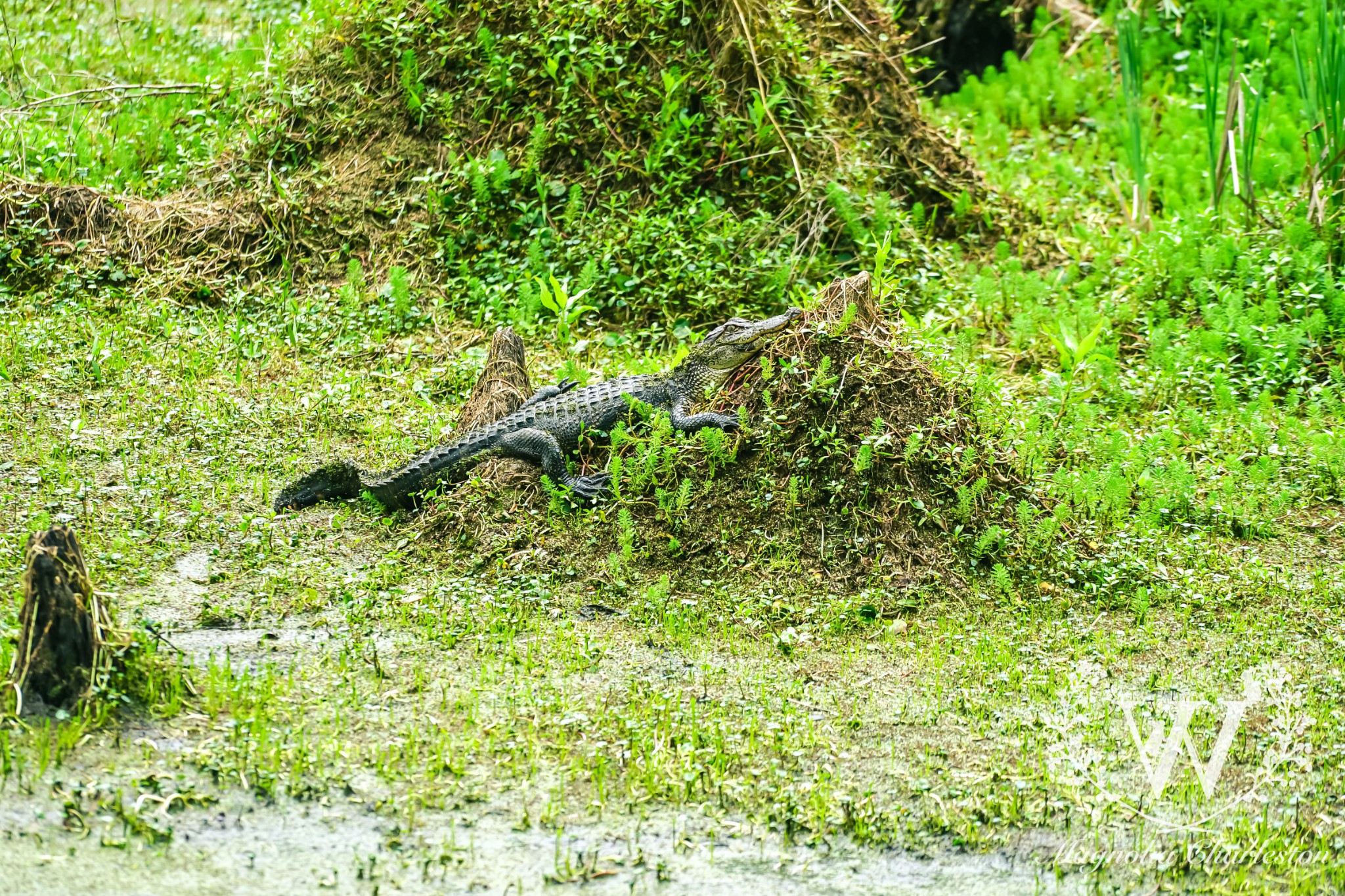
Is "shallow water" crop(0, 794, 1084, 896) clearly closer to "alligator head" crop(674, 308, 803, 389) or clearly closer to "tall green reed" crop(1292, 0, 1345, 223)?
"alligator head" crop(674, 308, 803, 389)

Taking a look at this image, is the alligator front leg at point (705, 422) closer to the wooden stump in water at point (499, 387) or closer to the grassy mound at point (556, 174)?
the wooden stump in water at point (499, 387)

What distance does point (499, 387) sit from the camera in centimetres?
716

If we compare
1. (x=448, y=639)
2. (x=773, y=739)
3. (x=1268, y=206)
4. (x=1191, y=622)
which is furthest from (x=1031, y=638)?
(x=1268, y=206)

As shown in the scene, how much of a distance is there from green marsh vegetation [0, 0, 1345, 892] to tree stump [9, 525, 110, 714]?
0.42 feet

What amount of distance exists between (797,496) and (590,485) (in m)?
1.05

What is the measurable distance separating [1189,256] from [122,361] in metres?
7.14

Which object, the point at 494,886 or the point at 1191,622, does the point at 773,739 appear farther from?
the point at 1191,622

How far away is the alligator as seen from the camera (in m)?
6.36

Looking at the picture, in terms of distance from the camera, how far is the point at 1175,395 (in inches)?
310

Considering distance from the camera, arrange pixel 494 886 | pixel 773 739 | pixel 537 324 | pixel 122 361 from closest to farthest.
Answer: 1. pixel 494 886
2. pixel 773 739
3. pixel 122 361
4. pixel 537 324

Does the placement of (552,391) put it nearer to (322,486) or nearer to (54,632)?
(322,486)

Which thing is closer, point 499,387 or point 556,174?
point 499,387

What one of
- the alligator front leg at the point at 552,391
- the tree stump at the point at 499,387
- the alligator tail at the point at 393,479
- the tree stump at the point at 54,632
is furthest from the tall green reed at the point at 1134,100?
Answer: the tree stump at the point at 54,632

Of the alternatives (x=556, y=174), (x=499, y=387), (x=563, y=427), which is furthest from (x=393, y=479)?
(x=556, y=174)
